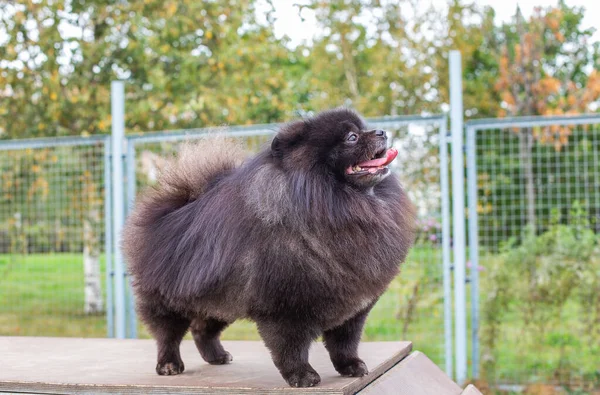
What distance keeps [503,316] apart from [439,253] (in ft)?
2.37

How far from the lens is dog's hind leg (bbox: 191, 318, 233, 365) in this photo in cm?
308

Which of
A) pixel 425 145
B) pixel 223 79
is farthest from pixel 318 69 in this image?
pixel 425 145

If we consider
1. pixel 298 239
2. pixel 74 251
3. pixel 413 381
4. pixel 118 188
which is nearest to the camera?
pixel 298 239

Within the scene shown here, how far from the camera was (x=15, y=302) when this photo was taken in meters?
6.05

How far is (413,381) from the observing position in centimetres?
292

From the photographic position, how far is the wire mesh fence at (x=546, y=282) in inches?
195

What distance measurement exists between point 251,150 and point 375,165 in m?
3.03

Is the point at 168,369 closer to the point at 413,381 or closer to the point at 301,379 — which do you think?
the point at 301,379

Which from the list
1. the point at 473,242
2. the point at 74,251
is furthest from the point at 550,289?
the point at 74,251

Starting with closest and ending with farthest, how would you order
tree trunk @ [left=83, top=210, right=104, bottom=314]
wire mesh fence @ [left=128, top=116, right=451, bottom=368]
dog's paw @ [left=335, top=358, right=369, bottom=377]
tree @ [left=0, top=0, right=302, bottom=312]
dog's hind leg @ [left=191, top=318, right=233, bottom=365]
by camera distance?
dog's paw @ [left=335, top=358, right=369, bottom=377], dog's hind leg @ [left=191, top=318, right=233, bottom=365], wire mesh fence @ [left=128, top=116, right=451, bottom=368], tree trunk @ [left=83, top=210, right=104, bottom=314], tree @ [left=0, top=0, right=302, bottom=312]

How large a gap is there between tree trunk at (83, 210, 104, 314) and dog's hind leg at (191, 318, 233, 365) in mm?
3233

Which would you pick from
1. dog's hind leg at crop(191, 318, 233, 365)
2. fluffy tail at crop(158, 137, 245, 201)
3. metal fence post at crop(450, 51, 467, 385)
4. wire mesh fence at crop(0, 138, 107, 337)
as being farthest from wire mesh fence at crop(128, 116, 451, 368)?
fluffy tail at crop(158, 137, 245, 201)

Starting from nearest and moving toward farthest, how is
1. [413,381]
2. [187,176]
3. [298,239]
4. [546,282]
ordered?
[298,239] → [187,176] → [413,381] → [546,282]

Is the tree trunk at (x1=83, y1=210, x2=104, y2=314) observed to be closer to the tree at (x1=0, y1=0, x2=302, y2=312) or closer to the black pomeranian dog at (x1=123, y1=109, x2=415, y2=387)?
the tree at (x1=0, y1=0, x2=302, y2=312)
